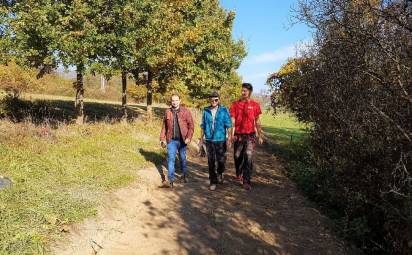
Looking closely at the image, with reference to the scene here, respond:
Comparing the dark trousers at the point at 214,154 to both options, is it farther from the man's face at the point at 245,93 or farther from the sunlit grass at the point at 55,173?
the sunlit grass at the point at 55,173

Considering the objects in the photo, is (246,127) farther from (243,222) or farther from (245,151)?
(243,222)

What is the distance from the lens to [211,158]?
32.2 feet

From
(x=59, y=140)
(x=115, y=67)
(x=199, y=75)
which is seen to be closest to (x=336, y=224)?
(x=59, y=140)

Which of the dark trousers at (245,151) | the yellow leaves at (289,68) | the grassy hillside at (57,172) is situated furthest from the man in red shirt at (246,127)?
the yellow leaves at (289,68)

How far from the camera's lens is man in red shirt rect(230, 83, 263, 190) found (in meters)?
9.78

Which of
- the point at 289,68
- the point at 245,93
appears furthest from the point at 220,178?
the point at 289,68

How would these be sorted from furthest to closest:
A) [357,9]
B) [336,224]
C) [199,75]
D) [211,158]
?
[199,75] < [211,158] < [336,224] < [357,9]

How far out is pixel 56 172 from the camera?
8.81 meters

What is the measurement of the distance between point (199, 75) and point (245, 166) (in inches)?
526

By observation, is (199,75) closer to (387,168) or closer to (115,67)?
(115,67)

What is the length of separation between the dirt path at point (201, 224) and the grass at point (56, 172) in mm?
334

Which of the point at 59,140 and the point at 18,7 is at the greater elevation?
the point at 18,7

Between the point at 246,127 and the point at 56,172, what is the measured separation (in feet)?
13.5

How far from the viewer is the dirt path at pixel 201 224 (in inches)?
259
